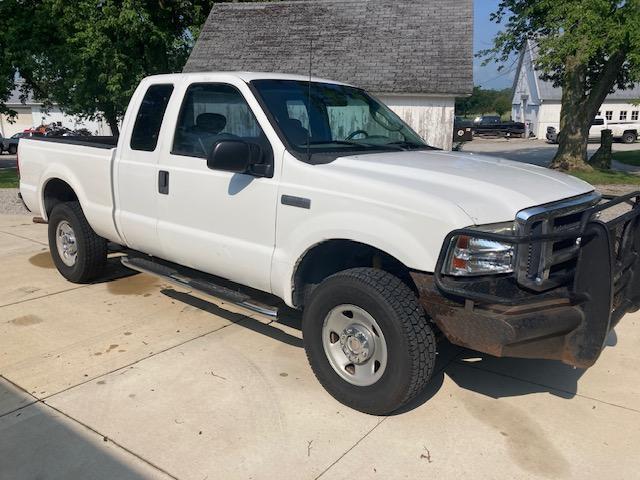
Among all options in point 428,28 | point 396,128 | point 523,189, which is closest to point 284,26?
point 428,28

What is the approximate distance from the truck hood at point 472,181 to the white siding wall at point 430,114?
11.5 meters

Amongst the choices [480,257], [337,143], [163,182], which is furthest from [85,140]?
[480,257]

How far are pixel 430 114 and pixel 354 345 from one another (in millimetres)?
12759

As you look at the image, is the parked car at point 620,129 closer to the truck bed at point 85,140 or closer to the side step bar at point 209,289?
the truck bed at point 85,140

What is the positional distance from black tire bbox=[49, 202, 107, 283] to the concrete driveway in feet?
2.51

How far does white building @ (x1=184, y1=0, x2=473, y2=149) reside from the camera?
50.2ft

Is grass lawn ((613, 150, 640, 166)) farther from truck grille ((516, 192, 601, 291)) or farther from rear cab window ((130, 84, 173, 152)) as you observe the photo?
rear cab window ((130, 84, 173, 152))

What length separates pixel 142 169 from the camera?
4832 millimetres

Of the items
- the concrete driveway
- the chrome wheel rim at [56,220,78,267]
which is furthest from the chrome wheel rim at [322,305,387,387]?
the chrome wheel rim at [56,220,78,267]

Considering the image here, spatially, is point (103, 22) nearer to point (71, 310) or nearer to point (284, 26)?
point (284, 26)

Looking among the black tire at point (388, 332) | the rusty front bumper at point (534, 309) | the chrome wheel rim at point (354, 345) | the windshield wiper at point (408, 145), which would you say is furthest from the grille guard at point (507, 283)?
the windshield wiper at point (408, 145)

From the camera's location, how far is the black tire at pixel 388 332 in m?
3.25

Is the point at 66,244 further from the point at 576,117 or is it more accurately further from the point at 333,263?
the point at 576,117

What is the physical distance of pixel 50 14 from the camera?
20.0 meters
